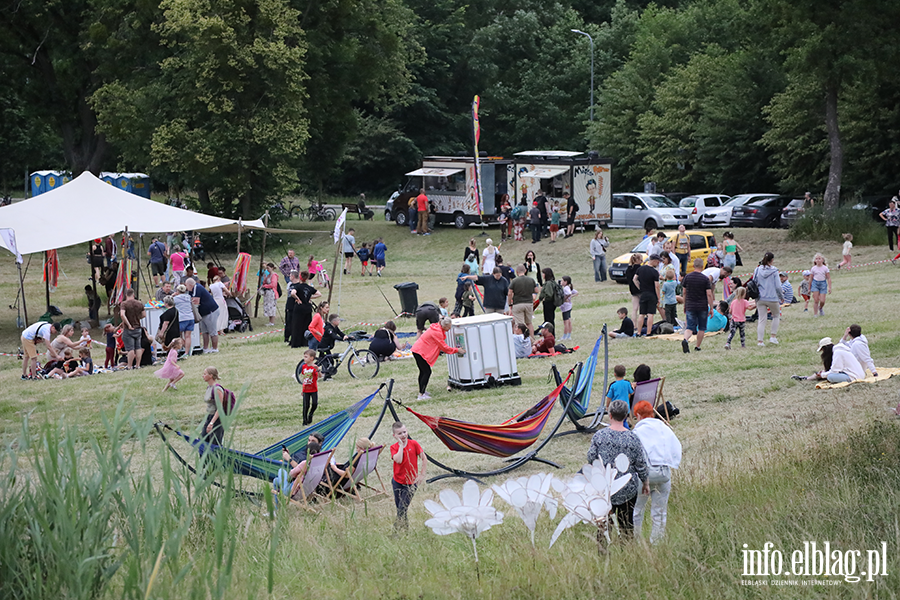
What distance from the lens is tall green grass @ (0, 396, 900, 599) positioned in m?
5.33

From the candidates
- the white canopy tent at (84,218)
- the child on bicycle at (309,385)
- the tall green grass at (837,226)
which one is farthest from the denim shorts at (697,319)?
the tall green grass at (837,226)

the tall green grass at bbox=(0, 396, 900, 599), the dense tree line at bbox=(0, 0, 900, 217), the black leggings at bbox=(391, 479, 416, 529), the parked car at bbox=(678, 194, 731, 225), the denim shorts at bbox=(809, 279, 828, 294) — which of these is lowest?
the black leggings at bbox=(391, 479, 416, 529)

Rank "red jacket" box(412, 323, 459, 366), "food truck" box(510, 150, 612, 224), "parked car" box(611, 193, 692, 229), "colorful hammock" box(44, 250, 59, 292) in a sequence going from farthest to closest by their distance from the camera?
"parked car" box(611, 193, 692, 229) → "food truck" box(510, 150, 612, 224) → "colorful hammock" box(44, 250, 59, 292) → "red jacket" box(412, 323, 459, 366)

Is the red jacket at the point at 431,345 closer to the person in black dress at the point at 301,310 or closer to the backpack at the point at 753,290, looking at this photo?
the person in black dress at the point at 301,310

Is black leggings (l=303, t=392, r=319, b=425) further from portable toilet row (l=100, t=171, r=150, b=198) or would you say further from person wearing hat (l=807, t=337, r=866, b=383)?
portable toilet row (l=100, t=171, r=150, b=198)

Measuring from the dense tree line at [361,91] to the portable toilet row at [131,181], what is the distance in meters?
1.70

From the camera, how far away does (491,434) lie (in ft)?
34.6

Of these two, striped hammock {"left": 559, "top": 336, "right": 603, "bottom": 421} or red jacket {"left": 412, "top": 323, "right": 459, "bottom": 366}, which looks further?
red jacket {"left": 412, "top": 323, "right": 459, "bottom": 366}

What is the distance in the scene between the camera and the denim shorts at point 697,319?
50.4 feet

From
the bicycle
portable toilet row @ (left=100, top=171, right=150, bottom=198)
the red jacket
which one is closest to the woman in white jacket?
the red jacket

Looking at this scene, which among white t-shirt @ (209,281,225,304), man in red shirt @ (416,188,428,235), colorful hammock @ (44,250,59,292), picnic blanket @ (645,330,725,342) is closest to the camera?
picnic blanket @ (645,330,725,342)

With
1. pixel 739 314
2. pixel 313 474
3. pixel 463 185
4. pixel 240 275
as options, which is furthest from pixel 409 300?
pixel 463 185

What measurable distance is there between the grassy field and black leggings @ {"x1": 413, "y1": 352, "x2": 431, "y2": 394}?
0.29 metres

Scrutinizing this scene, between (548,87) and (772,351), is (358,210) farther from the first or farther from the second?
(772,351)
